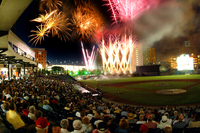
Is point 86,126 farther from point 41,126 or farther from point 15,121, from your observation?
point 15,121

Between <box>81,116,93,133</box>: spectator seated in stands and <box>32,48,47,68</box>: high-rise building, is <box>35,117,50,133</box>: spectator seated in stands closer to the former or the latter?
<box>81,116,93,133</box>: spectator seated in stands

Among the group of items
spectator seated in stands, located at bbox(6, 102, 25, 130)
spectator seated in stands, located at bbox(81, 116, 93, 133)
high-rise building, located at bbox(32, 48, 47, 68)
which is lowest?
spectator seated in stands, located at bbox(81, 116, 93, 133)

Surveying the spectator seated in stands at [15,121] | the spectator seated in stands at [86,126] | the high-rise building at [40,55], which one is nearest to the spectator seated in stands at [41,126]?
the spectator seated in stands at [15,121]

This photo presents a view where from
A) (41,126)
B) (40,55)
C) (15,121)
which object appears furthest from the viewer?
(40,55)

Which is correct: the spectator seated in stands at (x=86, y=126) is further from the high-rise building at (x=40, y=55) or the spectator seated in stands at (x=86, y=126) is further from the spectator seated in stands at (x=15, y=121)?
the high-rise building at (x=40, y=55)

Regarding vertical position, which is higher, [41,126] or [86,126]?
[41,126]

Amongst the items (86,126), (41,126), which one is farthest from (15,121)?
(86,126)

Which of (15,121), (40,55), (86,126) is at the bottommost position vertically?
(86,126)

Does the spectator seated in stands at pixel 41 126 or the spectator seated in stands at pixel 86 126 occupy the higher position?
the spectator seated in stands at pixel 41 126

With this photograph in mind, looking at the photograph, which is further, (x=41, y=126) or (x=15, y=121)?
(x=15, y=121)

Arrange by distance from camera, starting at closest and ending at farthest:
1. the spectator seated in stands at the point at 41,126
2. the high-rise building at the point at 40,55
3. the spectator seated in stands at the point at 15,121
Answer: the spectator seated in stands at the point at 41,126, the spectator seated in stands at the point at 15,121, the high-rise building at the point at 40,55

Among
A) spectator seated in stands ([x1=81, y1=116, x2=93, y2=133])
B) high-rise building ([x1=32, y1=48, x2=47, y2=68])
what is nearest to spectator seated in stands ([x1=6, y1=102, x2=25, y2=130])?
spectator seated in stands ([x1=81, y1=116, x2=93, y2=133])

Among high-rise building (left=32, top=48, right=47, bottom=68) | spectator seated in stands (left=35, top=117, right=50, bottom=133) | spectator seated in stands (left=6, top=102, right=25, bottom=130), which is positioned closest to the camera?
spectator seated in stands (left=35, top=117, right=50, bottom=133)

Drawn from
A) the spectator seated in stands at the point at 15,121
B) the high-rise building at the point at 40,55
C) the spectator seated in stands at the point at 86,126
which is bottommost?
the spectator seated in stands at the point at 86,126
